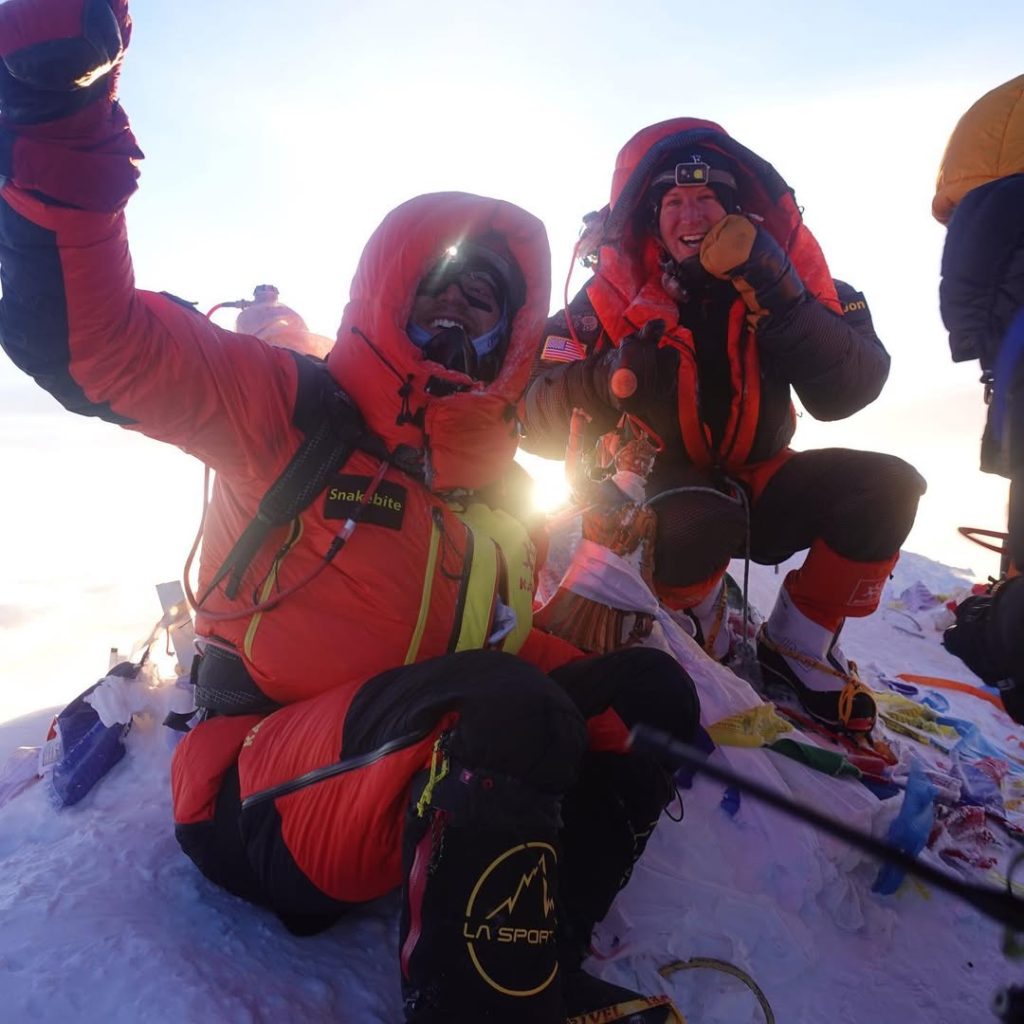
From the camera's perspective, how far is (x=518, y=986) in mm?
1137

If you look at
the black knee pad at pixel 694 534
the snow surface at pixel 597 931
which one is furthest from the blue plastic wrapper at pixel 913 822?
the black knee pad at pixel 694 534

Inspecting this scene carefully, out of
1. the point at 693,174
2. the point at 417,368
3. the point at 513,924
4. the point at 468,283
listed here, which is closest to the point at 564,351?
the point at 693,174

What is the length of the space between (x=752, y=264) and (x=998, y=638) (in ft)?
5.15

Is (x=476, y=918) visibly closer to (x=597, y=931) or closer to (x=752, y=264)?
(x=597, y=931)

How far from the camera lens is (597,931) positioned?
1702 millimetres

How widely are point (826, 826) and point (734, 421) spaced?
244cm

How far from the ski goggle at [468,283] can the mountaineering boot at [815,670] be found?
1778 millimetres

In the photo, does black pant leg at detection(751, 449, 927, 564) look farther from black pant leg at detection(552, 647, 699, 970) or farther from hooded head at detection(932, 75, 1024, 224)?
black pant leg at detection(552, 647, 699, 970)

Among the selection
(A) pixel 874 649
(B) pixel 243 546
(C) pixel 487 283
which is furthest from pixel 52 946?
(A) pixel 874 649

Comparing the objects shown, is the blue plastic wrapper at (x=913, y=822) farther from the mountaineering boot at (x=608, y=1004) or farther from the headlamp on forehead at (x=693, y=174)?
the headlamp on forehead at (x=693, y=174)

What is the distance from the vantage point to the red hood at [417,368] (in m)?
1.78

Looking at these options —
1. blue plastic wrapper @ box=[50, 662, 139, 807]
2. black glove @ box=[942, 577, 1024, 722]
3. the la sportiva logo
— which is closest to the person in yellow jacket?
black glove @ box=[942, 577, 1024, 722]

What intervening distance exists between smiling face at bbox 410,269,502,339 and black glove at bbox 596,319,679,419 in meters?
0.89

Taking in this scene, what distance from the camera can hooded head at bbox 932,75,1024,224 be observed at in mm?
1614
